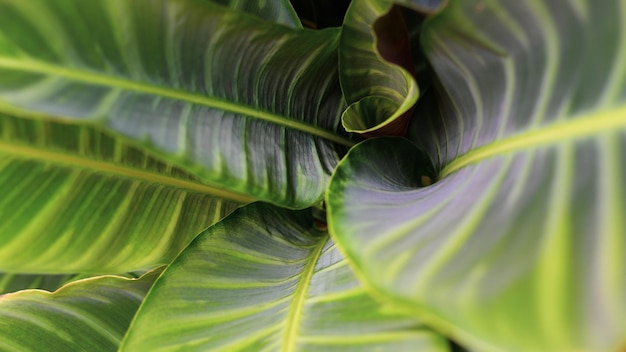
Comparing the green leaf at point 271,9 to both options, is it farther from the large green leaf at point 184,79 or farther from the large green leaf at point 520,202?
the large green leaf at point 520,202

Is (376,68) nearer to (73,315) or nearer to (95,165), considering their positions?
(95,165)

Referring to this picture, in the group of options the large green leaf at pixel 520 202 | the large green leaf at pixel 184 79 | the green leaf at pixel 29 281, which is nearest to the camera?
the large green leaf at pixel 520 202

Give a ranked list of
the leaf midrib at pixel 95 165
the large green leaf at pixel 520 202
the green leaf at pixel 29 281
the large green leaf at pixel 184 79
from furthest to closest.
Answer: the green leaf at pixel 29 281 → the leaf midrib at pixel 95 165 → the large green leaf at pixel 184 79 → the large green leaf at pixel 520 202

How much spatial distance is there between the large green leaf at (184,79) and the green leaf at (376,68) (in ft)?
0.10

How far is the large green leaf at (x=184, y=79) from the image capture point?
364 millimetres

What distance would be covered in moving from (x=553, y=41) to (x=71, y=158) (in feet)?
1.52

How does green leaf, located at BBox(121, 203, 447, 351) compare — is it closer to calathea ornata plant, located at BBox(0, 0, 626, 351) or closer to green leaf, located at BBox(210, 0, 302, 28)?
calathea ornata plant, located at BBox(0, 0, 626, 351)

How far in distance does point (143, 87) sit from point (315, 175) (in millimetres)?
198

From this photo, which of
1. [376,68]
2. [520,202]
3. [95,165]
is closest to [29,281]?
[95,165]

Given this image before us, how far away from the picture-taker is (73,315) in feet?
1.90

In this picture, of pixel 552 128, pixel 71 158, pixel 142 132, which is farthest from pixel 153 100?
pixel 552 128

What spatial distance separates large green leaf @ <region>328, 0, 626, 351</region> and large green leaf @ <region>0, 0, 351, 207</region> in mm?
92

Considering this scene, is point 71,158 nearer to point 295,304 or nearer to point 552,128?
point 295,304

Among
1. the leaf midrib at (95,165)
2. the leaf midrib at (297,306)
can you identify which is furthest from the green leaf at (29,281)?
the leaf midrib at (297,306)
